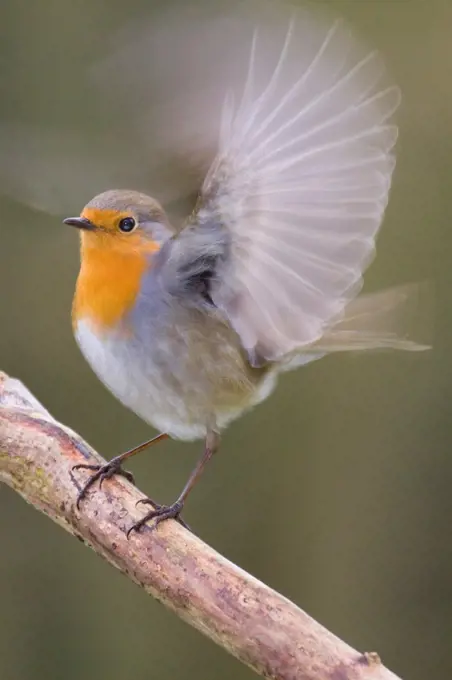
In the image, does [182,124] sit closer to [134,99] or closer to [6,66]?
[134,99]

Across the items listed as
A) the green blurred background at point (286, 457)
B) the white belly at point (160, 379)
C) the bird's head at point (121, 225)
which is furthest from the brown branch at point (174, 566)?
the green blurred background at point (286, 457)

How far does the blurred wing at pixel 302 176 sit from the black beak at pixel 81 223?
10.8 inches

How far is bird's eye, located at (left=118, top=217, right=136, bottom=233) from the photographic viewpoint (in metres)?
1.50

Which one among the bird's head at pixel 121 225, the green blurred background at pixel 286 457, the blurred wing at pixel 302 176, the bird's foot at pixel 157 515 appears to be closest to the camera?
the blurred wing at pixel 302 176

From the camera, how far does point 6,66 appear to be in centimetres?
267

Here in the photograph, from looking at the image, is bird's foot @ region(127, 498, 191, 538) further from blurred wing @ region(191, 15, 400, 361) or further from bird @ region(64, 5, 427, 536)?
blurred wing @ region(191, 15, 400, 361)

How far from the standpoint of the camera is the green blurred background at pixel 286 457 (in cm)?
267

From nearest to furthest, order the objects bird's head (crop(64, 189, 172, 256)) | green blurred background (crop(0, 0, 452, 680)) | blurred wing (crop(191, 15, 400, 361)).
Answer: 1. blurred wing (crop(191, 15, 400, 361))
2. bird's head (crop(64, 189, 172, 256))
3. green blurred background (crop(0, 0, 452, 680))

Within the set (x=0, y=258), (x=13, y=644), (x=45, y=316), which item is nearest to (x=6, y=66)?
(x=0, y=258)

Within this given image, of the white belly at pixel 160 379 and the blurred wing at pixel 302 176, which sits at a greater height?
the blurred wing at pixel 302 176

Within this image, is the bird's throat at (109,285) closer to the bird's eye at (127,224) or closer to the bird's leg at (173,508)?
the bird's eye at (127,224)

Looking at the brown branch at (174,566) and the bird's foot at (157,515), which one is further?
the bird's foot at (157,515)

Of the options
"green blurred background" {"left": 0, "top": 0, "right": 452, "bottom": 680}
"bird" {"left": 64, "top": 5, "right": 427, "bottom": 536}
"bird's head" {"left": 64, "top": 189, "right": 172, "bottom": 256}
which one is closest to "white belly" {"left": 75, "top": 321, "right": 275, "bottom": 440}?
"bird" {"left": 64, "top": 5, "right": 427, "bottom": 536}

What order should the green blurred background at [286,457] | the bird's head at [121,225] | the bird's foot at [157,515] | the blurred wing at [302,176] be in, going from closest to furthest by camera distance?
the blurred wing at [302,176] < the bird's foot at [157,515] < the bird's head at [121,225] < the green blurred background at [286,457]
